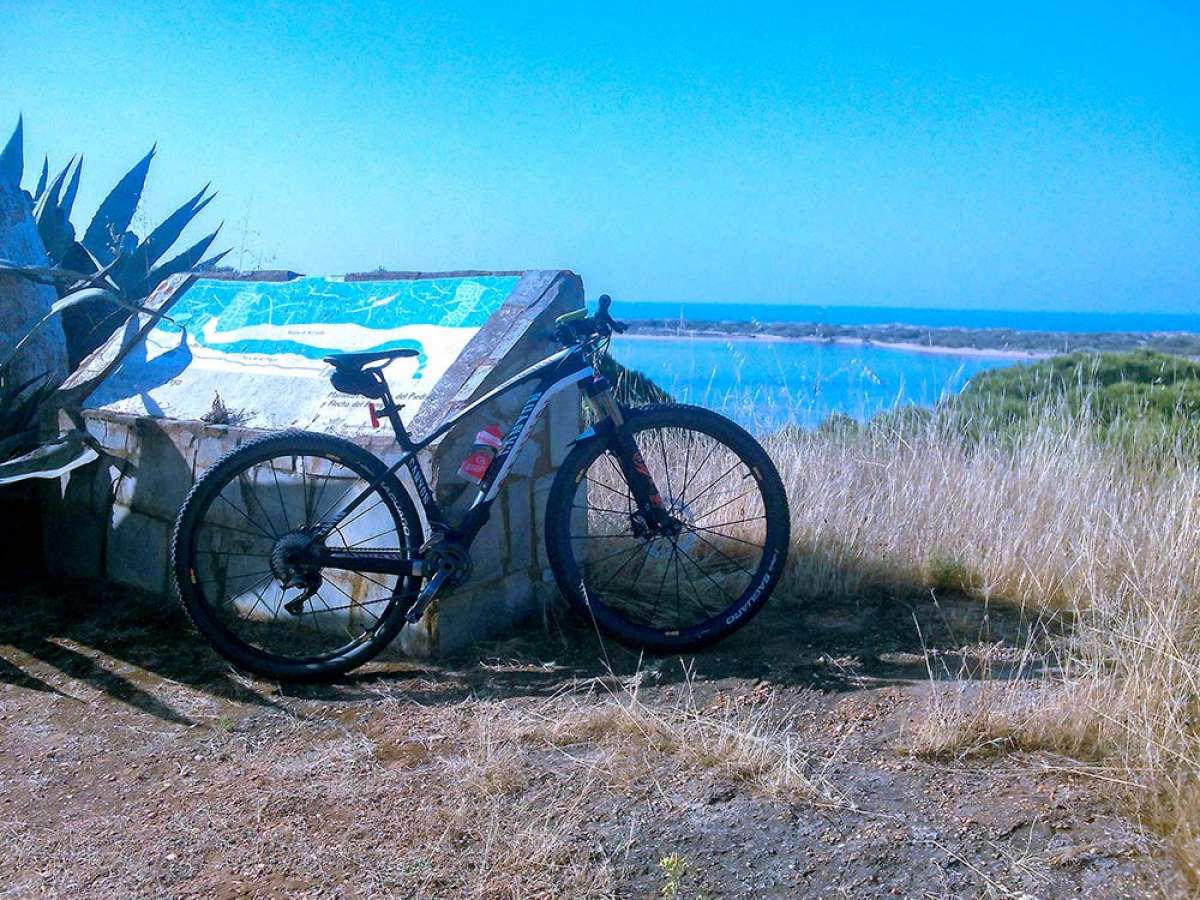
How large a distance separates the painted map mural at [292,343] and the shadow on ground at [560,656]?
37.4 inches

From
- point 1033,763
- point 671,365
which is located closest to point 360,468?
point 1033,763

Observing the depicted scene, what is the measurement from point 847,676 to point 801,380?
4.07 metres

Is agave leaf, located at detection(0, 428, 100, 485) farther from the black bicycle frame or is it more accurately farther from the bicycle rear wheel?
the black bicycle frame

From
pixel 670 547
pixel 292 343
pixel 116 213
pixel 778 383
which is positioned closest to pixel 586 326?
pixel 670 547

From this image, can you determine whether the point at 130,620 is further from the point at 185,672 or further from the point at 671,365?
the point at 671,365

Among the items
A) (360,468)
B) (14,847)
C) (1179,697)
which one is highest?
(360,468)

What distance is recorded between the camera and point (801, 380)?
7.49 meters

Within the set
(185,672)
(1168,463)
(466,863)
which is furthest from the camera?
(1168,463)

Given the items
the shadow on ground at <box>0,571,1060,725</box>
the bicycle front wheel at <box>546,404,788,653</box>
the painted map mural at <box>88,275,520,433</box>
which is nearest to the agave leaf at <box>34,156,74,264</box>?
the painted map mural at <box>88,275,520,433</box>

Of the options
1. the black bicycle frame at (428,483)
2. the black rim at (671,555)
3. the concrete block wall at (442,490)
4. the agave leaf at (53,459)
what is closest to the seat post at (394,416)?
the black bicycle frame at (428,483)

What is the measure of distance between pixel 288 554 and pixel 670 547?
5.18 ft

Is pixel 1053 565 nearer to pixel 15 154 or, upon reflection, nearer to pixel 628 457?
pixel 628 457

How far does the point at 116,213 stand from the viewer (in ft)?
24.2

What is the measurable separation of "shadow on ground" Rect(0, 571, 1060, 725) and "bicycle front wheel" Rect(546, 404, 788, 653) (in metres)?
0.14
